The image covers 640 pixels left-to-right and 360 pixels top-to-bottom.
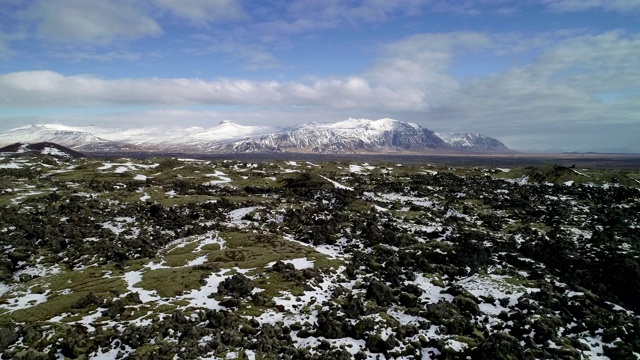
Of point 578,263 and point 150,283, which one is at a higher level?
point 578,263

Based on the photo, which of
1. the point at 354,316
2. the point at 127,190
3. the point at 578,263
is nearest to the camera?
the point at 354,316

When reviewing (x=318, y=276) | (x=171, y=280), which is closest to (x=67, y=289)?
(x=171, y=280)

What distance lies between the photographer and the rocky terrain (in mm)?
31000

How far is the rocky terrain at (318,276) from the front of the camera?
3100 cm

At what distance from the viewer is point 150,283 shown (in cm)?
4447

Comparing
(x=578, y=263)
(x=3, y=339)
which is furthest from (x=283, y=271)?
(x=578, y=263)

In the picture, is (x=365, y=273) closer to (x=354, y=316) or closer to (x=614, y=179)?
(x=354, y=316)

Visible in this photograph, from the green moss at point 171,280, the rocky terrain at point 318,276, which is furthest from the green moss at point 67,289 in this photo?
the green moss at point 171,280

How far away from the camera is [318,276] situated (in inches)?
1815

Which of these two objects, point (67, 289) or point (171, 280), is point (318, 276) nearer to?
point (171, 280)

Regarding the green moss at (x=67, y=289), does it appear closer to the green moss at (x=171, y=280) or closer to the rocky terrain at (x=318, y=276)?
the rocky terrain at (x=318, y=276)

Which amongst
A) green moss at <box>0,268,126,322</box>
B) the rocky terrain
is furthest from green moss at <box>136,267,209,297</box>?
green moss at <box>0,268,126,322</box>

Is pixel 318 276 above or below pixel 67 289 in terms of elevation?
above

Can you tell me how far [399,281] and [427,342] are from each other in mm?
13176
